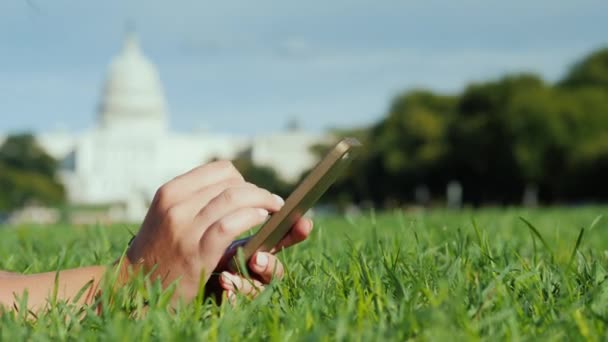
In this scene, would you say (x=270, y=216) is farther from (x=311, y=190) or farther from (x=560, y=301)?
(x=560, y=301)

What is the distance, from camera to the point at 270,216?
1.96 metres

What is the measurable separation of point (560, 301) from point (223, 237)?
2.11 feet

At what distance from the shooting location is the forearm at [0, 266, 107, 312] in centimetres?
195

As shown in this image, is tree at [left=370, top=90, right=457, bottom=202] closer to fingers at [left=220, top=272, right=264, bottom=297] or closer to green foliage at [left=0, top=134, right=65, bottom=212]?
green foliage at [left=0, top=134, right=65, bottom=212]

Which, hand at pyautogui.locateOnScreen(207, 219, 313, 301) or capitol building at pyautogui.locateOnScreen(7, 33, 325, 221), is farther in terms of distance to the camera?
capitol building at pyautogui.locateOnScreen(7, 33, 325, 221)

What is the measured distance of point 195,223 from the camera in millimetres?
1909

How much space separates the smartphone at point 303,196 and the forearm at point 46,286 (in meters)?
0.33

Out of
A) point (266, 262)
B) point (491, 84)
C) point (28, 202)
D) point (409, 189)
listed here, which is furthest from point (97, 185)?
point (266, 262)

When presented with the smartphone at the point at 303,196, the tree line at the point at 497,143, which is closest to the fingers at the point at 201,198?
the smartphone at the point at 303,196

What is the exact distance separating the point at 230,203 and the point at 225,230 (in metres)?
0.07

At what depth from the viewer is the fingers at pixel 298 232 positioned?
1976mm

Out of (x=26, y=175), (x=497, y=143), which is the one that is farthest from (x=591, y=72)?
(x=26, y=175)

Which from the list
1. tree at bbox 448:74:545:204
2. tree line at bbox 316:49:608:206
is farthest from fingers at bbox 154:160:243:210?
tree at bbox 448:74:545:204

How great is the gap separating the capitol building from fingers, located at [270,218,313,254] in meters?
113
